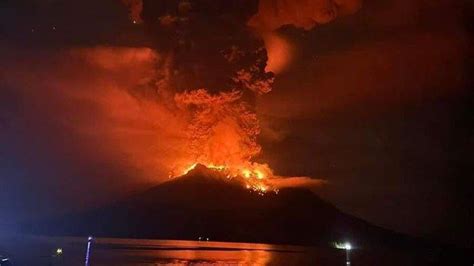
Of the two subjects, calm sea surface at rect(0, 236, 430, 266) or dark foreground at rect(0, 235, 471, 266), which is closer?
calm sea surface at rect(0, 236, 430, 266)

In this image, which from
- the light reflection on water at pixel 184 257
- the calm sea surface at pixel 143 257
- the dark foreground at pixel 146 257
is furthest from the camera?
the light reflection on water at pixel 184 257

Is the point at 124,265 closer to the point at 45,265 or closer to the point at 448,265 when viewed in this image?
the point at 45,265

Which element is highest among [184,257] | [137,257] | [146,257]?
[184,257]

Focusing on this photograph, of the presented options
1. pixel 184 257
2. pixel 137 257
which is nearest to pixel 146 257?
pixel 137 257

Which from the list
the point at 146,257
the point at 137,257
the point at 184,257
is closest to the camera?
the point at 137,257

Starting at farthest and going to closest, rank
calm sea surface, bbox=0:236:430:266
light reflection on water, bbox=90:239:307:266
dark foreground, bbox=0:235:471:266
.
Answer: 1. light reflection on water, bbox=90:239:307:266
2. dark foreground, bbox=0:235:471:266
3. calm sea surface, bbox=0:236:430:266

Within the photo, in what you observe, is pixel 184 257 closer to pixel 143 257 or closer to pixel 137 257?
pixel 143 257

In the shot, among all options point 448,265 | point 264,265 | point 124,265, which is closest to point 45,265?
point 124,265

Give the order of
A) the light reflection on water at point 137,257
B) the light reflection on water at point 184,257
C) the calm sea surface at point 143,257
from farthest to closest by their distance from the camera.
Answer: the light reflection on water at point 184,257 < the calm sea surface at point 143,257 < the light reflection on water at point 137,257

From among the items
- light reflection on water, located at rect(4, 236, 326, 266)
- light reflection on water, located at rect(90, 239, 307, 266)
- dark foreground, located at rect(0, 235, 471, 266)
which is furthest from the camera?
light reflection on water, located at rect(90, 239, 307, 266)

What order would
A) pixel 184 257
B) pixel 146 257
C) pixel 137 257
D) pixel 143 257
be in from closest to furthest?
pixel 137 257 → pixel 143 257 → pixel 146 257 → pixel 184 257

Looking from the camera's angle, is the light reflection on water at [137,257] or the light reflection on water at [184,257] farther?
the light reflection on water at [184,257]

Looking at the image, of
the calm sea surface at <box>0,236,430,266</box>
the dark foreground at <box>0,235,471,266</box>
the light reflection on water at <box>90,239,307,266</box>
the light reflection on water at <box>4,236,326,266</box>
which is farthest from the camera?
the light reflection on water at <box>90,239,307,266</box>

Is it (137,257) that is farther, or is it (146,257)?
(146,257)
